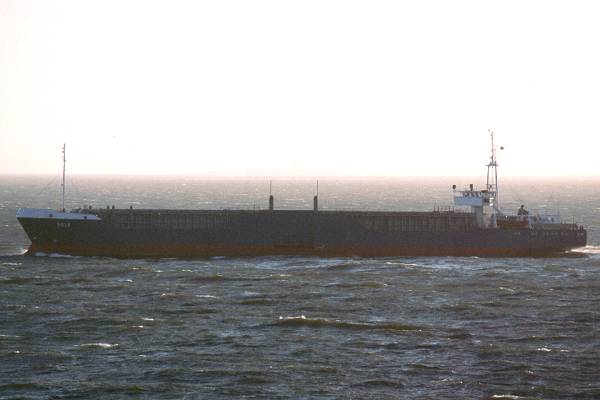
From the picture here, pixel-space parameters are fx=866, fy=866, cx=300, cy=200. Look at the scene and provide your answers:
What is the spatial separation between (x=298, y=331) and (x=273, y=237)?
3325 cm

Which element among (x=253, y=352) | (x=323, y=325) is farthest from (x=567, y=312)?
(x=253, y=352)

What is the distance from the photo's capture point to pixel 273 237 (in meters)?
79.4

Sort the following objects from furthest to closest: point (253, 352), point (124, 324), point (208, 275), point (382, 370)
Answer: point (208, 275), point (124, 324), point (253, 352), point (382, 370)

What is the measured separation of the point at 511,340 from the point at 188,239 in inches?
1629

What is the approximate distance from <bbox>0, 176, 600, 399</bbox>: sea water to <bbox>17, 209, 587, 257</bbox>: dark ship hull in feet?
22.3

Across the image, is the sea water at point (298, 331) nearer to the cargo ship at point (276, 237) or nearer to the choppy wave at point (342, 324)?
the choppy wave at point (342, 324)

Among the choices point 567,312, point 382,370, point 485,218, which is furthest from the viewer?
point 485,218

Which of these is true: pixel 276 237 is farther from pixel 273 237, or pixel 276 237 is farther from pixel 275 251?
pixel 275 251

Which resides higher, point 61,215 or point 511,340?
point 61,215

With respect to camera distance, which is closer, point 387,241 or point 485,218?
point 387,241

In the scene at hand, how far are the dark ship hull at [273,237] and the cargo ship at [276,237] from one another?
90mm

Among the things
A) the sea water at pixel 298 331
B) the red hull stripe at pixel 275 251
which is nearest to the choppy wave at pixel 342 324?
the sea water at pixel 298 331

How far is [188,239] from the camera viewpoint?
79500 mm

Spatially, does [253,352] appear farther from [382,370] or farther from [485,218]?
[485,218]
